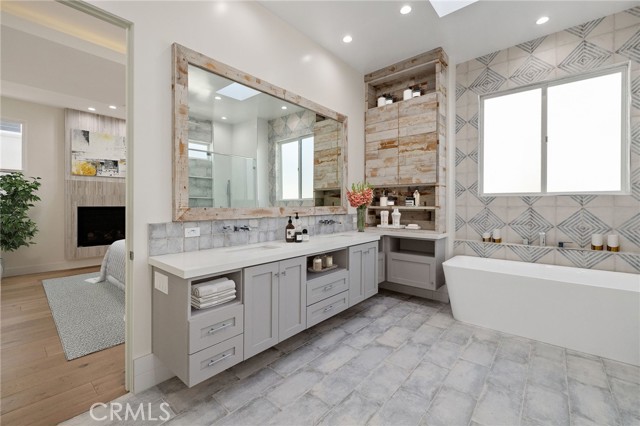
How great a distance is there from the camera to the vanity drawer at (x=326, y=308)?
2330mm

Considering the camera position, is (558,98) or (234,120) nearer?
(234,120)

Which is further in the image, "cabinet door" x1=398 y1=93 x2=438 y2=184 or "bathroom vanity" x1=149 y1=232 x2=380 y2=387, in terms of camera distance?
"cabinet door" x1=398 y1=93 x2=438 y2=184

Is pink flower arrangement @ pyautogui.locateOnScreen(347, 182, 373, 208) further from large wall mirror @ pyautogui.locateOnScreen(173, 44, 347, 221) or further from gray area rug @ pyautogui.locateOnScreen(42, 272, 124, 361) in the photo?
gray area rug @ pyautogui.locateOnScreen(42, 272, 124, 361)

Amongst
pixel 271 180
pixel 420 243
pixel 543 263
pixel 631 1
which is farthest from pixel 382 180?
pixel 631 1

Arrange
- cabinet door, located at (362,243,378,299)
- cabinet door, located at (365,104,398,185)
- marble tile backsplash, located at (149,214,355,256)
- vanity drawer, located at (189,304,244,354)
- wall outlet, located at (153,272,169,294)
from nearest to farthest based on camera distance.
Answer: vanity drawer, located at (189,304,244,354), wall outlet, located at (153,272,169,294), marble tile backsplash, located at (149,214,355,256), cabinet door, located at (362,243,378,299), cabinet door, located at (365,104,398,185)

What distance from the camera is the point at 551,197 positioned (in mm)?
3088

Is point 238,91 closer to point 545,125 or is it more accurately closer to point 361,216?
point 361,216

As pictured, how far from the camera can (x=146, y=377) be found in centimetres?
187

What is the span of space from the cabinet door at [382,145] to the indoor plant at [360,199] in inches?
13.2

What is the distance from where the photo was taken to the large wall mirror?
2070mm

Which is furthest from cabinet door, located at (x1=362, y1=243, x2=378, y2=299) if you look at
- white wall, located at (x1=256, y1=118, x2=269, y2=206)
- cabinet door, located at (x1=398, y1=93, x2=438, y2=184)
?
white wall, located at (x1=256, y1=118, x2=269, y2=206)

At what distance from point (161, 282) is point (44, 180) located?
5.04 m

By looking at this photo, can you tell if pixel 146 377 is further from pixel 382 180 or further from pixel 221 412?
pixel 382 180

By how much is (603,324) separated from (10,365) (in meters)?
4.73
